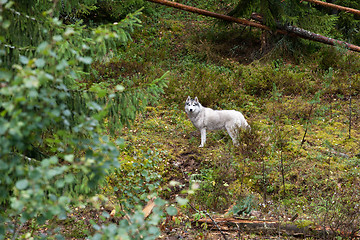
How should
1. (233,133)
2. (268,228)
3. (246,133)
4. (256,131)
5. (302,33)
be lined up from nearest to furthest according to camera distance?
(268,228) < (246,133) < (233,133) < (256,131) < (302,33)

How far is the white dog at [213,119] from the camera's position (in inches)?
366

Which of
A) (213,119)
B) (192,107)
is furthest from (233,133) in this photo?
(192,107)

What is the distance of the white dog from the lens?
9.29 meters

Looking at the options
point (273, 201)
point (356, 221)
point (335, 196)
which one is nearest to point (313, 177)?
point (335, 196)

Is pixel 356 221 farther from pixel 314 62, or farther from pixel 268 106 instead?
pixel 314 62

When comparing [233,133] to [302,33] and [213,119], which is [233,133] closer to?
[213,119]

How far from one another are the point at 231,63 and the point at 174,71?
7.69ft

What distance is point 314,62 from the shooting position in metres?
13.2

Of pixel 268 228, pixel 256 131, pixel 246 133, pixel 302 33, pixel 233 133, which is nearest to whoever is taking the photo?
pixel 268 228

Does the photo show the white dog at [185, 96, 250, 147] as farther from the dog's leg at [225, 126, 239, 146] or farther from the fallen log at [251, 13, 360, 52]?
the fallen log at [251, 13, 360, 52]

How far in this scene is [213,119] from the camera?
943 centimetres

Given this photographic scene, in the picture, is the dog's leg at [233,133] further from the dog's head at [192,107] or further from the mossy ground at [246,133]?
the dog's head at [192,107]

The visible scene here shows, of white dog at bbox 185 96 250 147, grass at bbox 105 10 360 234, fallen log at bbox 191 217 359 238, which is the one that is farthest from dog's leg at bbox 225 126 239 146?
fallen log at bbox 191 217 359 238

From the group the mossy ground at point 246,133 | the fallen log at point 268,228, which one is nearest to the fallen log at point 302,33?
the mossy ground at point 246,133
